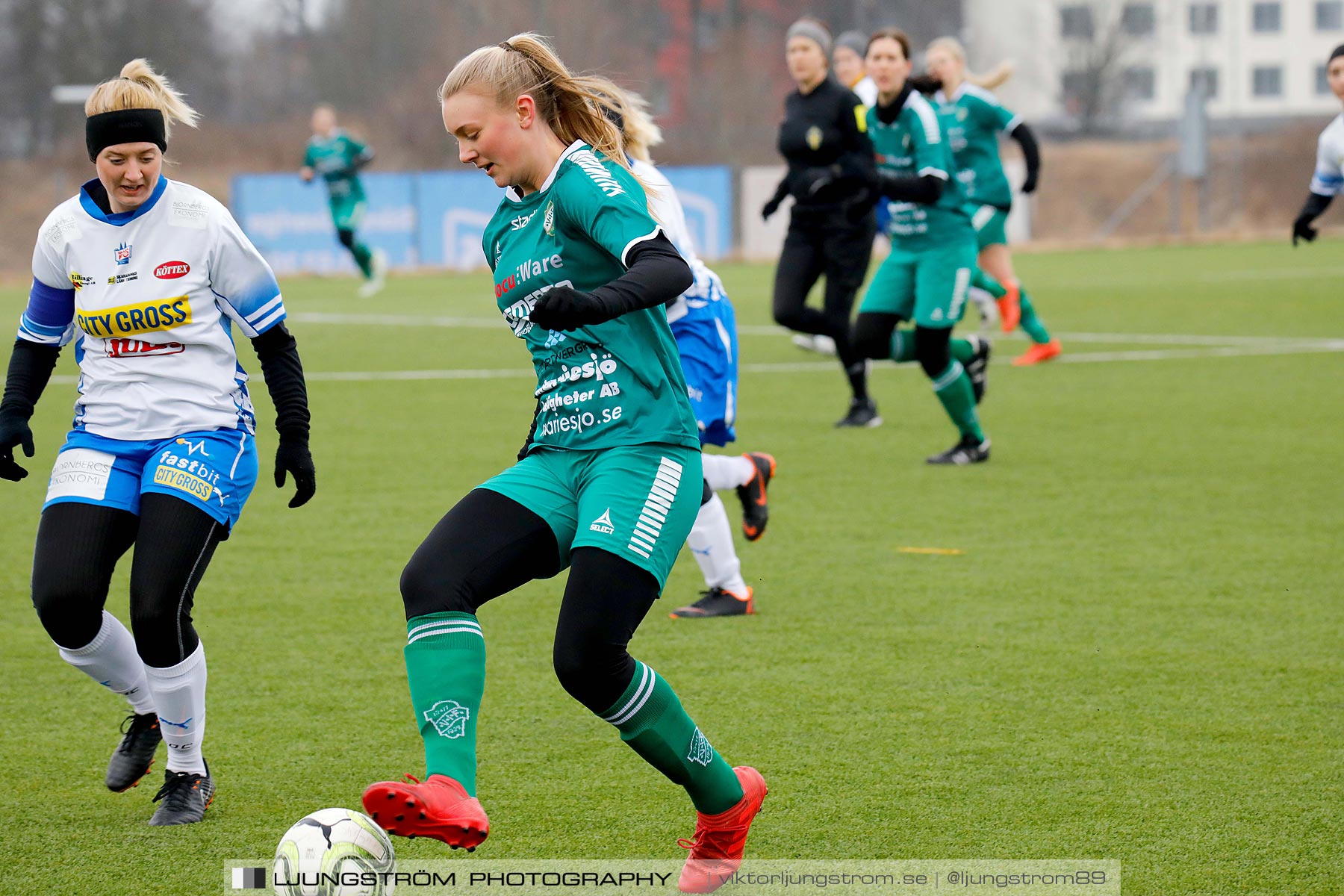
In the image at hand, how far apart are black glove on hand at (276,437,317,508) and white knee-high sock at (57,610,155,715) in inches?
21.7

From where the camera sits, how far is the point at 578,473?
3623 mm

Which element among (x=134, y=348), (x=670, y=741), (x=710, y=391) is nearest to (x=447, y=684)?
(x=670, y=741)

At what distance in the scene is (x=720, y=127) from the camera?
51250 mm

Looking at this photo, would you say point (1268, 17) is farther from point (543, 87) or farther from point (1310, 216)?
point (543, 87)

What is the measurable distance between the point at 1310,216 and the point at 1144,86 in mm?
68943

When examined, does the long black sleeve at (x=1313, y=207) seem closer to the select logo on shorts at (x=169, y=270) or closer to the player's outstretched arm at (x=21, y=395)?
the select logo on shorts at (x=169, y=270)

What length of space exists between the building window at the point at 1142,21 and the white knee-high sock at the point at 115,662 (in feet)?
236

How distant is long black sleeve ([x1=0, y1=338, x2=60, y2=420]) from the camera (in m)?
4.34

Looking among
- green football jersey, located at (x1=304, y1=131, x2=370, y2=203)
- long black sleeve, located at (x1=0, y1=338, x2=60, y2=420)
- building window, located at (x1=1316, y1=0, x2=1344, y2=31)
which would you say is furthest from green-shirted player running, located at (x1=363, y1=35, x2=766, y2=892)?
building window, located at (x1=1316, y1=0, x2=1344, y2=31)

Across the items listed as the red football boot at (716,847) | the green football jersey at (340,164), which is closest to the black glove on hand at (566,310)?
the red football boot at (716,847)

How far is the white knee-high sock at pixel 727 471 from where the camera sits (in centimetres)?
647

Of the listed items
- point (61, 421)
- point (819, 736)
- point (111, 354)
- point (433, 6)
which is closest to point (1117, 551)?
point (819, 736)

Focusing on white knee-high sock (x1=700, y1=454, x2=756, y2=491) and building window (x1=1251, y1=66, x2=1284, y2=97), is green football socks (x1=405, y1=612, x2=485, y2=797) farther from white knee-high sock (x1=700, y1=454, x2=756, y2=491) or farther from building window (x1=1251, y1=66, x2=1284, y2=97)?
building window (x1=1251, y1=66, x2=1284, y2=97)

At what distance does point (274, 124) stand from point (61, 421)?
38608 mm
